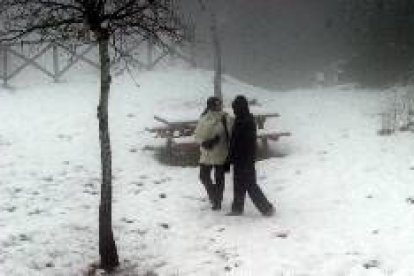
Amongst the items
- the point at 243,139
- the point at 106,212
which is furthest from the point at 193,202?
the point at 106,212

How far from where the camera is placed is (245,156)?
1070 cm

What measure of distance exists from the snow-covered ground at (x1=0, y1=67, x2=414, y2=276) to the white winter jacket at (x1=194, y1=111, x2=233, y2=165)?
0.81 metres

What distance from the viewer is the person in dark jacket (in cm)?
1065

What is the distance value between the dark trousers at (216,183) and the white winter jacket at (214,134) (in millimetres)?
106

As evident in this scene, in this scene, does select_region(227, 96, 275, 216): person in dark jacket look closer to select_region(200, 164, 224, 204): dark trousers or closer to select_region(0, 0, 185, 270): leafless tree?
select_region(200, 164, 224, 204): dark trousers

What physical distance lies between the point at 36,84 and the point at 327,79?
35.9 feet

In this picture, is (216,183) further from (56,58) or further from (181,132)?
(56,58)

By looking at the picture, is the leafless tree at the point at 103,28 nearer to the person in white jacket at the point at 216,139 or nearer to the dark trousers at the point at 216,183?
the person in white jacket at the point at 216,139

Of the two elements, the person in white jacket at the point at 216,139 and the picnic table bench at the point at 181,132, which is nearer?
the person in white jacket at the point at 216,139

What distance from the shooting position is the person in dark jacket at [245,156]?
419 inches

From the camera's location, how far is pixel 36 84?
22.2 meters

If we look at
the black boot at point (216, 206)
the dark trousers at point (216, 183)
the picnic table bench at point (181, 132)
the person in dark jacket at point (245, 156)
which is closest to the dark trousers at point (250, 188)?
the person in dark jacket at point (245, 156)

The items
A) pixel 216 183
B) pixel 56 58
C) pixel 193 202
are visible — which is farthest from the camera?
pixel 56 58

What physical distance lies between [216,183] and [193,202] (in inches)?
29.0
